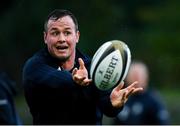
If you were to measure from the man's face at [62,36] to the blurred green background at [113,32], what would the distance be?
693cm

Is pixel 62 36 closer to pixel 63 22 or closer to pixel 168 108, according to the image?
pixel 63 22

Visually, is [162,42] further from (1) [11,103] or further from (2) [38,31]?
→ (1) [11,103]

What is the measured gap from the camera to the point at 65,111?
6941mm

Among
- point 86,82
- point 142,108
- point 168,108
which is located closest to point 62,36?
point 86,82

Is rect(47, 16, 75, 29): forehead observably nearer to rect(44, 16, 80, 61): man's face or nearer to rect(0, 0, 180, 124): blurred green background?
rect(44, 16, 80, 61): man's face

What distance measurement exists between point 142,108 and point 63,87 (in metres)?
4.68

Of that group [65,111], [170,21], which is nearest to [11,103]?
[65,111]

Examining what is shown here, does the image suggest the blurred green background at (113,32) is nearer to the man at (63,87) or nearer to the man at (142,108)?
the man at (142,108)

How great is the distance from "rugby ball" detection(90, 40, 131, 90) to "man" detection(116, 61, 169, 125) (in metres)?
4.43

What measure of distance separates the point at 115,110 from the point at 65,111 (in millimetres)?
405

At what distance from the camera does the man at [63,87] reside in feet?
21.8

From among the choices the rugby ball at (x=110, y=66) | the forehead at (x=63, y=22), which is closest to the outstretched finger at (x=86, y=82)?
the rugby ball at (x=110, y=66)

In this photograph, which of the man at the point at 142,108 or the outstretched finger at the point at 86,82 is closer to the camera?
the outstretched finger at the point at 86,82

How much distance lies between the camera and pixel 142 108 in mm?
11305
